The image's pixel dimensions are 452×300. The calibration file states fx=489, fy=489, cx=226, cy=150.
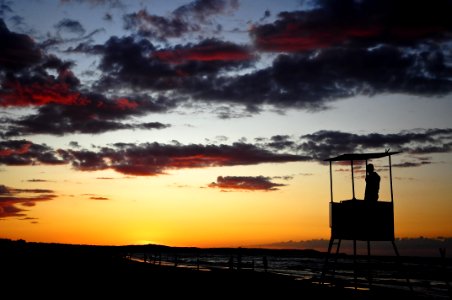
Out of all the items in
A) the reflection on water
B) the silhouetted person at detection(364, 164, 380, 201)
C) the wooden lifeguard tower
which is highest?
the silhouetted person at detection(364, 164, 380, 201)

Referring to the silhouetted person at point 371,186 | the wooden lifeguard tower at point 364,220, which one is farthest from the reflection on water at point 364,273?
the silhouetted person at point 371,186

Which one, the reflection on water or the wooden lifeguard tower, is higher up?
the wooden lifeguard tower

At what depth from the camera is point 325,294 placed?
63.4 ft

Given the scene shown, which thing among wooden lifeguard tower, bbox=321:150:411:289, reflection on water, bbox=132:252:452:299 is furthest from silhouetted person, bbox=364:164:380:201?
reflection on water, bbox=132:252:452:299

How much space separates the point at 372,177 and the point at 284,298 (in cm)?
559

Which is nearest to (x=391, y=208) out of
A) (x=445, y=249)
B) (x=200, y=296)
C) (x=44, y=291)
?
(x=445, y=249)

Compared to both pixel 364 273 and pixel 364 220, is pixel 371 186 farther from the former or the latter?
pixel 364 273

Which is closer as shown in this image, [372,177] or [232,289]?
[372,177]

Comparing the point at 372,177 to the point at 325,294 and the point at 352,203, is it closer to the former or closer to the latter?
the point at 352,203

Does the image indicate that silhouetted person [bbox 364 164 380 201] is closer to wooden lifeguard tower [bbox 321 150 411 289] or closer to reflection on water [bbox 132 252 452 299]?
wooden lifeguard tower [bbox 321 150 411 289]

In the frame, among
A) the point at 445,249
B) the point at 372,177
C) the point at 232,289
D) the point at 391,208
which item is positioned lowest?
the point at 232,289

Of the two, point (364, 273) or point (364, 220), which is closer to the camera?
point (364, 220)

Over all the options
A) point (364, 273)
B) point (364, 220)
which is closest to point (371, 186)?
point (364, 220)

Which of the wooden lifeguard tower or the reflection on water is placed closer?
the wooden lifeguard tower
